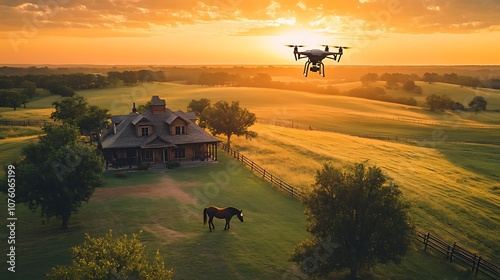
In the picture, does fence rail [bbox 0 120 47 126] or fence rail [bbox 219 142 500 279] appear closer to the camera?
fence rail [bbox 219 142 500 279]

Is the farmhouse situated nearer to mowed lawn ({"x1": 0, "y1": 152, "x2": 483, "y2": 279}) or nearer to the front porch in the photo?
the front porch

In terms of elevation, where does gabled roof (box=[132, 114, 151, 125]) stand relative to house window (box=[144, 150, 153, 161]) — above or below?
above

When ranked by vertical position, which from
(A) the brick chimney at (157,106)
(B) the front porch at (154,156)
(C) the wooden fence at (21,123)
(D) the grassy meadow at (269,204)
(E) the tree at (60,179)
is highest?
(A) the brick chimney at (157,106)

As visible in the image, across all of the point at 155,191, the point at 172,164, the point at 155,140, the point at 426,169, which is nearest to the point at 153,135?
the point at 155,140

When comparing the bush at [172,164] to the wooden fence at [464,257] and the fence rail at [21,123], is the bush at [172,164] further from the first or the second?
the fence rail at [21,123]

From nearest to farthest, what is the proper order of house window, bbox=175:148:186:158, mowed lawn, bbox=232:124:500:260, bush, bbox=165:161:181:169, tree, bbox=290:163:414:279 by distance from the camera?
1. tree, bbox=290:163:414:279
2. mowed lawn, bbox=232:124:500:260
3. bush, bbox=165:161:181:169
4. house window, bbox=175:148:186:158

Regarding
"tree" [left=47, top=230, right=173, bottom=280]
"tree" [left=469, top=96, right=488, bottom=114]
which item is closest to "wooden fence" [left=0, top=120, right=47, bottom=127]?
"tree" [left=47, top=230, right=173, bottom=280]

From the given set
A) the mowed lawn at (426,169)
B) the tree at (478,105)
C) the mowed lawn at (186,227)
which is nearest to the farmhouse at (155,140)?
the mowed lawn at (186,227)
